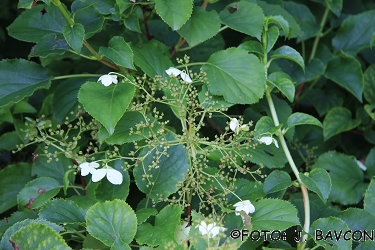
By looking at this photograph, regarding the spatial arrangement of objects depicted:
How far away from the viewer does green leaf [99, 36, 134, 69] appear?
113 centimetres

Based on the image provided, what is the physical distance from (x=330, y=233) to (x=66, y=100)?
2.52 feet

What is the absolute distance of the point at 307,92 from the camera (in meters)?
1.69

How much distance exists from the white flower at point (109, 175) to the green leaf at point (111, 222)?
78 millimetres

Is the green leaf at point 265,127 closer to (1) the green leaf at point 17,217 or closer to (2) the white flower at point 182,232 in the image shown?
(2) the white flower at point 182,232

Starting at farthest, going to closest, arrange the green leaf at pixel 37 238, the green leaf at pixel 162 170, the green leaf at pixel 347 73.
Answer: the green leaf at pixel 347 73
the green leaf at pixel 162 170
the green leaf at pixel 37 238

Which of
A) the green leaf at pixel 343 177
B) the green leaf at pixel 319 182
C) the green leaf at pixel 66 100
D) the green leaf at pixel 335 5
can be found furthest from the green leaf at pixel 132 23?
the green leaf at pixel 335 5

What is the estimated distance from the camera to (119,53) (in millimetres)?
1144

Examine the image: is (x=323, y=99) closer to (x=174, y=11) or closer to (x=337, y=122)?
(x=337, y=122)

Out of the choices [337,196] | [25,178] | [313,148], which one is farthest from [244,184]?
[25,178]

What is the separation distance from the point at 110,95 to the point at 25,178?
0.47 m

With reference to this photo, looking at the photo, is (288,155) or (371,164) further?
(371,164)

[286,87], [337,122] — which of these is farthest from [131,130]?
[337,122]

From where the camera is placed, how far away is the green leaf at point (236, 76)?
1.17 meters

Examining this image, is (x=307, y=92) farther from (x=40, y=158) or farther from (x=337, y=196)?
(x=40, y=158)
